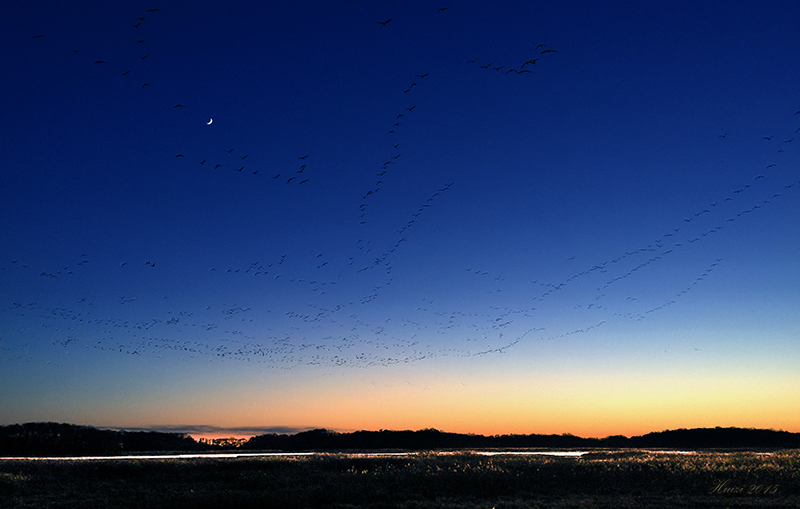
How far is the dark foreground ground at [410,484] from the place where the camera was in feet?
78.5

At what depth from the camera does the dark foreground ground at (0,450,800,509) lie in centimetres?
2394

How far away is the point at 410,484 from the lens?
29.2 m

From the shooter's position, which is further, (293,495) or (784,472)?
(784,472)

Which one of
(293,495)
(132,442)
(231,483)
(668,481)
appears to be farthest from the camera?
(132,442)

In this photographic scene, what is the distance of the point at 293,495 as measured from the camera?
2511cm

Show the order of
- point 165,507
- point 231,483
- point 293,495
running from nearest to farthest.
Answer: point 165,507 → point 293,495 → point 231,483

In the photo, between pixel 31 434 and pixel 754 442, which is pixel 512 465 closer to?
pixel 754 442

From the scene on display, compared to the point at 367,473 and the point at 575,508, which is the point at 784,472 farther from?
the point at 367,473

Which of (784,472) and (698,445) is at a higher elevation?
(784,472)

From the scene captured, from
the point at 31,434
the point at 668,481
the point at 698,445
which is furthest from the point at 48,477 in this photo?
the point at 698,445

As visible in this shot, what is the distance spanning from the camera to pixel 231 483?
31.6 metres

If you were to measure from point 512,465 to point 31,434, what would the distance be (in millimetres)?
83386

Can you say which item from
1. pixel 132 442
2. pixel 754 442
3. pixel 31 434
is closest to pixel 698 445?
pixel 754 442

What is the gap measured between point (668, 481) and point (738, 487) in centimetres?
348
